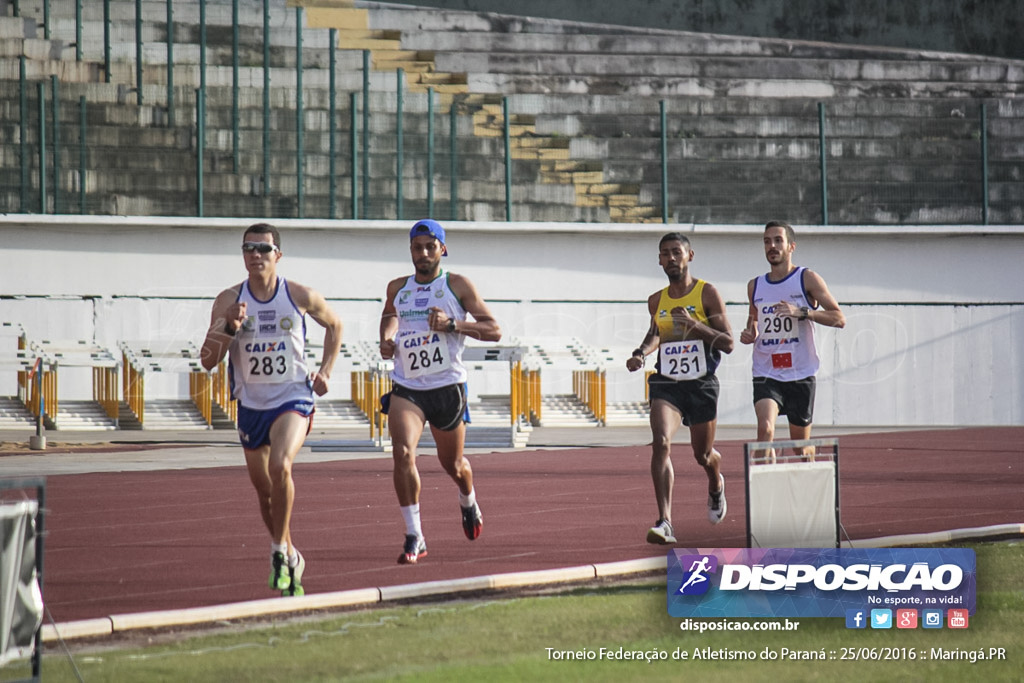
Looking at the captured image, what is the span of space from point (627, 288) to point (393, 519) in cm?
1666

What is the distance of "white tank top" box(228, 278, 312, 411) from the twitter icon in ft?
10.6

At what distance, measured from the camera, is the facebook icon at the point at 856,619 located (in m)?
6.68

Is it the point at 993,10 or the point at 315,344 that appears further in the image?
the point at 993,10

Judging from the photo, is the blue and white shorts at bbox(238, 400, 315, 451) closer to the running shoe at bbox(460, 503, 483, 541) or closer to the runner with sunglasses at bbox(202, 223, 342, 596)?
the runner with sunglasses at bbox(202, 223, 342, 596)

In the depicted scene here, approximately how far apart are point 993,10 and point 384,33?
52.0 ft

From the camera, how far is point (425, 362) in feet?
30.4

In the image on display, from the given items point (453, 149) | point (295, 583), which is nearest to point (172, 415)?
point (453, 149)

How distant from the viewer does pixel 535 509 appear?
12.4 m

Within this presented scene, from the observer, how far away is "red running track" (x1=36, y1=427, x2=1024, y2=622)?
Answer: 8.61 meters

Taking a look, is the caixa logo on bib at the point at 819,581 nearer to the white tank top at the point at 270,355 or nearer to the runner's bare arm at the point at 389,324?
the white tank top at the point at 270,355

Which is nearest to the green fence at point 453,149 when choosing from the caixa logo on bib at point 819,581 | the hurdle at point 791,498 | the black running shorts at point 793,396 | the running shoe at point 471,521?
the black running shorts at point 793,396

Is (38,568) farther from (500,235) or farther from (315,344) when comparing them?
(500,235)

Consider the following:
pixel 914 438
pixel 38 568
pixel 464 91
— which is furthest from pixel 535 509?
pixel 464 91

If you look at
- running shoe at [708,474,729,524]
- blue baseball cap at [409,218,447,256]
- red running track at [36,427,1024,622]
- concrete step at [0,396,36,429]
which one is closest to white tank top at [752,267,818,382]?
running shoe at [708,474,729,524]
